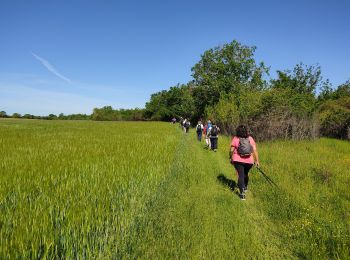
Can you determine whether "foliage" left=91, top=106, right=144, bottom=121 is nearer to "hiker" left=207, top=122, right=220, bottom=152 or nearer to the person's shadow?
"hiker" left=207, top=122, right=220, bottom=152

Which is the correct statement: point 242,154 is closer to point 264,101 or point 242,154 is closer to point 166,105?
point 264,101

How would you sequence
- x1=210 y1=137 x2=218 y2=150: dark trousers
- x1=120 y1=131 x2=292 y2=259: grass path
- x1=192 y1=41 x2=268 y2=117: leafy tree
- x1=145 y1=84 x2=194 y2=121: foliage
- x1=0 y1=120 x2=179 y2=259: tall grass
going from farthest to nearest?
x1=145 y1=84 x2=194 y2=121: foliage → x1=192 y1=41 x2=268 y2=117: leafy tree → x1=210 y1=137 x2=218 y2=150: dark trousers → x1=120 y1=131 x2=292 y2=259: grass path → x1=0 y1=120 x2=179 y2=259: tall grass

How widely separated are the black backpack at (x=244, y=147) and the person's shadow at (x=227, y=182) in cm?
143

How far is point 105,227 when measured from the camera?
4.52 m

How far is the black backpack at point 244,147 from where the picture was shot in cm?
822

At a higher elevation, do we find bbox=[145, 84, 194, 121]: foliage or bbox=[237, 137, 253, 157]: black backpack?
bbox=[145, 84, 194, 121]: foliage

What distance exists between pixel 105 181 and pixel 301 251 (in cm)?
405

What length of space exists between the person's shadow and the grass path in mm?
637

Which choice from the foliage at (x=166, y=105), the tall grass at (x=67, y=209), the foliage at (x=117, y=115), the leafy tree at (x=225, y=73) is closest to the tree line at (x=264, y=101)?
the leafy tree at (x=225, y=73)

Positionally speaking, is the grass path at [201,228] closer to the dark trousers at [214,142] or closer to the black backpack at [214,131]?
the black backpack at [214,131]

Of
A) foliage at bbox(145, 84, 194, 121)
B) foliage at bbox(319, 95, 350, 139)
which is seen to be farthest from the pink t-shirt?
foliage at bbox(145, 84, 194, 121)

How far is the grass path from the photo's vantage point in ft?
15.8

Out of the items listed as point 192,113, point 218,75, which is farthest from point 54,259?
point 192,113

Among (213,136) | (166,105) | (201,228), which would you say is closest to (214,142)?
(213,136)
